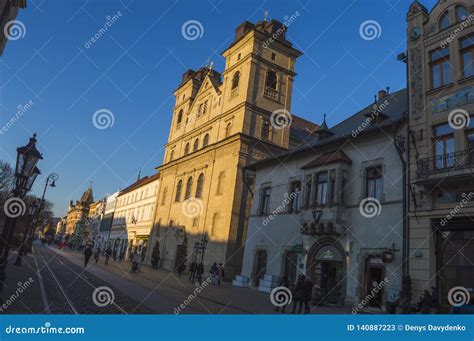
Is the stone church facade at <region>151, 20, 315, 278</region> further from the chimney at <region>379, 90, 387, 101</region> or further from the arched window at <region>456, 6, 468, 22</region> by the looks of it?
the arched window at <region>456, 6, 468, 22</region>

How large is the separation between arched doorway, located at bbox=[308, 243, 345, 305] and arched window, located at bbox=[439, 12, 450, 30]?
11840 millimetres

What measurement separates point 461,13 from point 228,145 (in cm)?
2193

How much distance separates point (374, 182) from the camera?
19.1 meters

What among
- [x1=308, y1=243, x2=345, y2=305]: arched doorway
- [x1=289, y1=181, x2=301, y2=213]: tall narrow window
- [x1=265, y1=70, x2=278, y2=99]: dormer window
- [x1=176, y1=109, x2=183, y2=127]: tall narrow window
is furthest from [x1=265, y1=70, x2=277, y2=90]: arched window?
[x1=308, y1=243, x2=345, y2=305]: arched doorway

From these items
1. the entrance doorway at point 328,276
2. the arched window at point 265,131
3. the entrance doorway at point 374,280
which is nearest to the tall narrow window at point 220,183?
the arched window at point 265,131

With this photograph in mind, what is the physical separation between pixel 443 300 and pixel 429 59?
35.1 feet

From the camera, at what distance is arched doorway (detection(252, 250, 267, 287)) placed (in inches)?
993

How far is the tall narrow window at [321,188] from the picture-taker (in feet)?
68.8

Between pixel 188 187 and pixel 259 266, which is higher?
pixel 188 187

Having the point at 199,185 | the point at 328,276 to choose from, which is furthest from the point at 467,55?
the point at 199,185

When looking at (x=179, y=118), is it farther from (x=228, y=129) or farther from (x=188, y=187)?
(x=228, y=129)

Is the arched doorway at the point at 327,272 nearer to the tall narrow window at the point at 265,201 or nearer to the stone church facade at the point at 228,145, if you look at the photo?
the tall narrow window at the point at 265,201

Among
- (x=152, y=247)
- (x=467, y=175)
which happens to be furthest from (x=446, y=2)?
Result: (x=152, y=247)

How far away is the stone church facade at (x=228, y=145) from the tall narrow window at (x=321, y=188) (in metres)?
9.24
